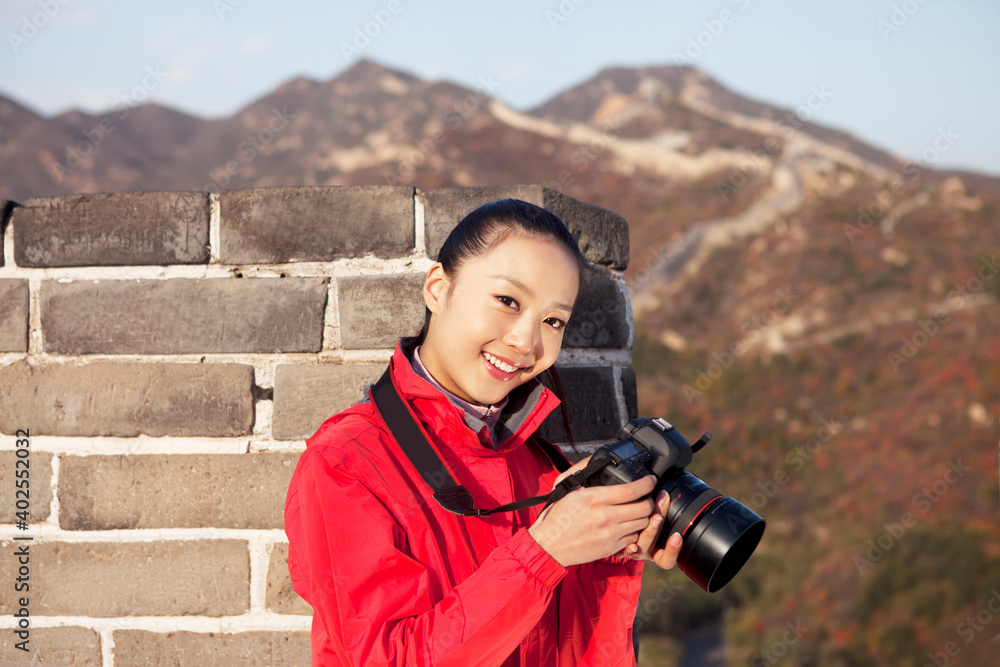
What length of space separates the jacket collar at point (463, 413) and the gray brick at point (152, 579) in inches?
27.5

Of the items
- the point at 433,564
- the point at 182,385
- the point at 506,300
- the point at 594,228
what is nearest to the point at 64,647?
the point at 182,385

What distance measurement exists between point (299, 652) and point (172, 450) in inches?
21.5

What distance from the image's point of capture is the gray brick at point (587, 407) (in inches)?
64.6

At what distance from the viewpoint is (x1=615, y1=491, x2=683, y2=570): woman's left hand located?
113 cm

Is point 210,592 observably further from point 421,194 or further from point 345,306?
point 421,194

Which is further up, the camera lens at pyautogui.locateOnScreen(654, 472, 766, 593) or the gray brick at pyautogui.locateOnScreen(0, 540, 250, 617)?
the camera lens at pyautogui.locateOnScreen(654, 472, 766, 593)

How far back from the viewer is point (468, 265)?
120 cm

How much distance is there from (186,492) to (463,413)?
800 mm

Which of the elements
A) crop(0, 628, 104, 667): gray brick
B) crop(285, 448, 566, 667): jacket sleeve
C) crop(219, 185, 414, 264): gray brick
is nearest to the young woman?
crop(285, 448, 566, 667): jacket sleeve

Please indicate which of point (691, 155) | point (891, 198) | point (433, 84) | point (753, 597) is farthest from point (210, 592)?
point (433, 84)

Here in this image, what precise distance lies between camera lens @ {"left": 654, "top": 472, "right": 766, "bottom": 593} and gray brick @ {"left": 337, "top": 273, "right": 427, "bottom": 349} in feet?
2.32

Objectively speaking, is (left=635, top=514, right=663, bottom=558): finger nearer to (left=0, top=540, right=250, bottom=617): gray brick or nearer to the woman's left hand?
the woman's left hand

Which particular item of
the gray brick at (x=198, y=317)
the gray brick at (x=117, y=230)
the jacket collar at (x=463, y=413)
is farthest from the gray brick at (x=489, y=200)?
the gray brick at (x=117, y=230)

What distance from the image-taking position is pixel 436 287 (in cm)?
126
